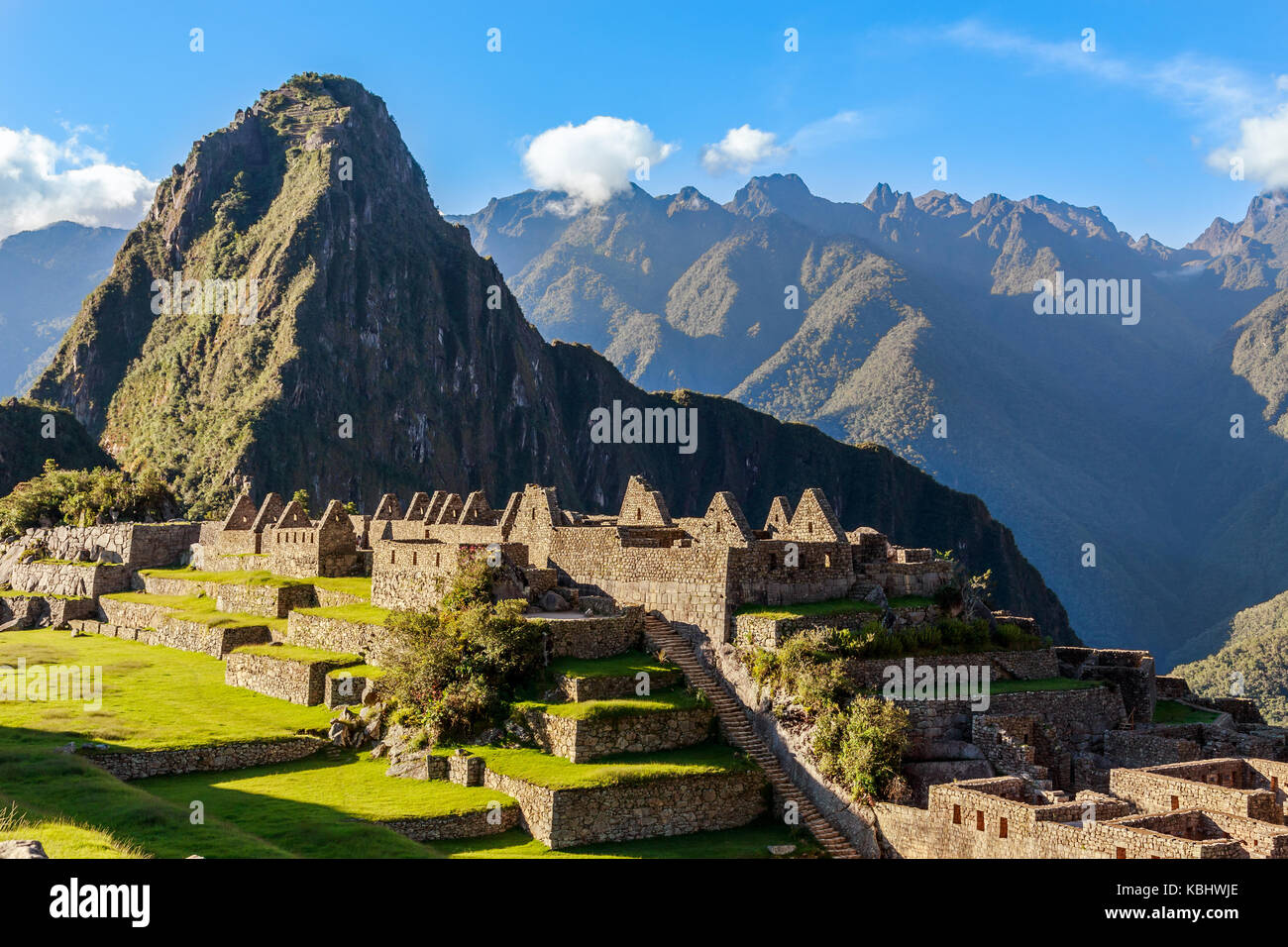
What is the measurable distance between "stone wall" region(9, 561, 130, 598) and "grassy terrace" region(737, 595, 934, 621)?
31.3 meters

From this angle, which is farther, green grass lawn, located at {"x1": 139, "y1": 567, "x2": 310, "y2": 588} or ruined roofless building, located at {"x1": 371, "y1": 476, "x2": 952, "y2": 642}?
green grass lawn, located at {"x1": 139, "y1": 567, "x2": 310, "y2": 588}

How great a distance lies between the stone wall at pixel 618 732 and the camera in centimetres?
2252

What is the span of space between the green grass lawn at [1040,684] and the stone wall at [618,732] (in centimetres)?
734

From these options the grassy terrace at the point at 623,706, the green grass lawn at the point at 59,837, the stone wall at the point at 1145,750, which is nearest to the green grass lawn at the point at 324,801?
the grassy terrace at the point at 623,706

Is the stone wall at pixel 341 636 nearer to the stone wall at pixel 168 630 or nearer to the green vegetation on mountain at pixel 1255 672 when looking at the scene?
the stone wall at pixel 168 630

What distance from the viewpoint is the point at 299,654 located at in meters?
29.8

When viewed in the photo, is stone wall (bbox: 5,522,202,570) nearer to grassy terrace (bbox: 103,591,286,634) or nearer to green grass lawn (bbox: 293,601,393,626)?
grassy terrace (bbox: 103,591,286,634)

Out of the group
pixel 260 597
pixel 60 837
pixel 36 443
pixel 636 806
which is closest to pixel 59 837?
pixel 60 837

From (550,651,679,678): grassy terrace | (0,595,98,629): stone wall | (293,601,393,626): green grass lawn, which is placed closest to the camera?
(550,651,679,678): grassy terrace

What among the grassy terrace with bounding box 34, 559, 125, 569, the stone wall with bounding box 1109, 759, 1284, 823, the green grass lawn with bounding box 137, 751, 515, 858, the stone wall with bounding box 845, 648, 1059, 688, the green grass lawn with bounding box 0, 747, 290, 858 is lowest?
the green grass lawn with bounding box 137, 751, 515, 858

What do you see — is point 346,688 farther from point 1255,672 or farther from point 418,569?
point 1255,672

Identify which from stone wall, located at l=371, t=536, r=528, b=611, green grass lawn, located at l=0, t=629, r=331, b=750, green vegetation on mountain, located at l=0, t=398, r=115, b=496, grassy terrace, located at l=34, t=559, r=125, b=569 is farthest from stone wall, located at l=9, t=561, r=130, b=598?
green vegetation on mountain, located at l=0, t=398, r=115, b=496

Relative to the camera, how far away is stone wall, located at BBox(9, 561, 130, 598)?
45062 millimetres
